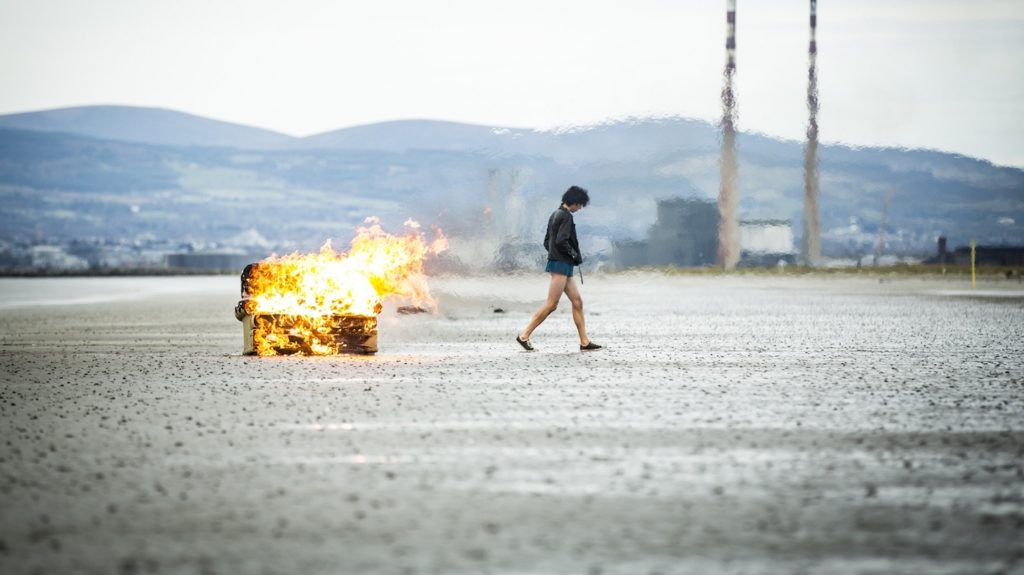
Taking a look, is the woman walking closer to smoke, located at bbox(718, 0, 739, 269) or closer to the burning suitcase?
the burning suitcase

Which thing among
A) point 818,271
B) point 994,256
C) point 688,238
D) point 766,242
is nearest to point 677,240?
point 688,238

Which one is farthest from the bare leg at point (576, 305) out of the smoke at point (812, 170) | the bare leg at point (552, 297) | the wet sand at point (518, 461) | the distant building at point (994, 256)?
the distant building at point (994, 256)

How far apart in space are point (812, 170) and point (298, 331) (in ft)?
223

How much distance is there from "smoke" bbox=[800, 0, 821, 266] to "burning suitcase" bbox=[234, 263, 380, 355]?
62.6 m

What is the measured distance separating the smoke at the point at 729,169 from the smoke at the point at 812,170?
163 inches

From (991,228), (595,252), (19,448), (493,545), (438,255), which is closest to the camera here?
(493,545)

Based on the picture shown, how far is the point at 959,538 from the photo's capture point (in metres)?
7.72

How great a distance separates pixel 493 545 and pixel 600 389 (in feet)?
28.2

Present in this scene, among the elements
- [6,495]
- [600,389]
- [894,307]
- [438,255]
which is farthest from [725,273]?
[6,495]

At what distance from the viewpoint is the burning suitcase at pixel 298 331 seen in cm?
2167

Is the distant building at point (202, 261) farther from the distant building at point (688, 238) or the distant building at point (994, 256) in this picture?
the distant building at point (994, 256)

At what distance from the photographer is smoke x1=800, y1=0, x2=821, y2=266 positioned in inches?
3337

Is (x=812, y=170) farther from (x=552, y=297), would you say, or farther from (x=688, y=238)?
(x=552, y=297)

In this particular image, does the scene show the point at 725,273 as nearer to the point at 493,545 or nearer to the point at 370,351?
the point at 370,351
